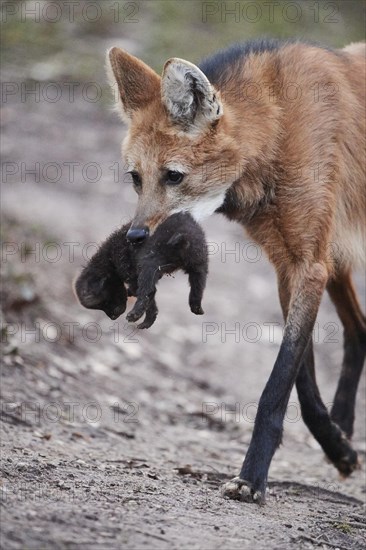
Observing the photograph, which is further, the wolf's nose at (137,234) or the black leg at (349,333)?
the black leg at (349,333)

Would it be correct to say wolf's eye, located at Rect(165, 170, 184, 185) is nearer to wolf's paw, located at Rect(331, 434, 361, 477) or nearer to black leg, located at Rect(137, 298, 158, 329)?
black leg, located at Rect(137, 298, 158, 329)

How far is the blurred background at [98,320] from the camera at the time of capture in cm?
525

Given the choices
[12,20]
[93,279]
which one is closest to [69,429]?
[93,279]

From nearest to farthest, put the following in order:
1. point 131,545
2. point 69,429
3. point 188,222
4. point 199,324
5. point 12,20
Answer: point 131,545 → point 188,222 → point 69,429 → point 199,324 → point 12,20

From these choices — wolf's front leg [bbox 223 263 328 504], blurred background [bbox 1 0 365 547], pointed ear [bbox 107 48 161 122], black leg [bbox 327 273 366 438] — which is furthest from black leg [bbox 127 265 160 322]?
black leg [bbox 327 273 366 438]

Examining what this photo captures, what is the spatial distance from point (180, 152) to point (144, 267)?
0.61 m

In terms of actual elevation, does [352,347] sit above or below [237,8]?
below

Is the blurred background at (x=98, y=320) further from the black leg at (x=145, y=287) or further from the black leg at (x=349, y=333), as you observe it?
the black leg at (x=145, y=287)

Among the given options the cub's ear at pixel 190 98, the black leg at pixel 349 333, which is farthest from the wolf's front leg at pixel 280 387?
the black leg at pixel 349 333

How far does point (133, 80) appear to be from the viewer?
468 centimetres

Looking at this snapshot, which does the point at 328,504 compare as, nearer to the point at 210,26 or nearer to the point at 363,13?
the point at 210,26

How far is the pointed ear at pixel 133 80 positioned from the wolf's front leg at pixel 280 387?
1205 millimetres

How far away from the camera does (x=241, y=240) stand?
10336 millimetres

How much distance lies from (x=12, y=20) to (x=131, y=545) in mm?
12969
